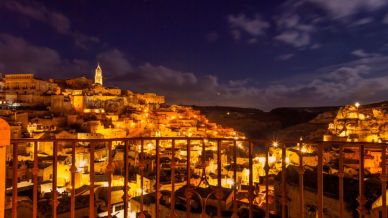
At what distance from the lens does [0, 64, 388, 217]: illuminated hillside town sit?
4.08m

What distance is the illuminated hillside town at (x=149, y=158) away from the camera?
13.4 ft

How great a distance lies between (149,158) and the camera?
848 inches

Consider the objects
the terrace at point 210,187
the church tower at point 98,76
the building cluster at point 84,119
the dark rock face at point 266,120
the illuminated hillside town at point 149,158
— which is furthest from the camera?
the dark rock face at point 266,120

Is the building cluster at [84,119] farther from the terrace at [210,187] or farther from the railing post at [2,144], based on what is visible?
the railing post at [2,144]

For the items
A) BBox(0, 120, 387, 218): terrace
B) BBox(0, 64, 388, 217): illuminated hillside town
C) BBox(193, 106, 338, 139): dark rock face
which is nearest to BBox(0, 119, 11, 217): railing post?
BBox(0, 120, 387, 218): terrace

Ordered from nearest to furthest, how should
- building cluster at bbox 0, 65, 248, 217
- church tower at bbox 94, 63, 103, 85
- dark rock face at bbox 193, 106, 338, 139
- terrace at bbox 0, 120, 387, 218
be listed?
terrace at bbox 0, 120, 387, 218 < building cluster at bbox 0, 65, 248, 217 < church tower at bbox 94, 63, 103, 85 < dark rock face at bbox 193, 106, 338, 139

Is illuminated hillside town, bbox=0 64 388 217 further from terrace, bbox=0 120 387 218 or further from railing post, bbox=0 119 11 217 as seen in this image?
railing post, bbox=0 119 11 217

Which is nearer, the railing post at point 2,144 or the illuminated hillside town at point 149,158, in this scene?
the railing post at point 2,144

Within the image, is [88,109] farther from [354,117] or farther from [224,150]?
[354,117]

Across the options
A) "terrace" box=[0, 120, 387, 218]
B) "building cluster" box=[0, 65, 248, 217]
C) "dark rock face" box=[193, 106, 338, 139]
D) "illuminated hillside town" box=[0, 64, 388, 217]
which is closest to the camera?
"terrace" box=[0, 120, 387, 218]

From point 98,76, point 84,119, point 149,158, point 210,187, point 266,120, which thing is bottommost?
point 149,158

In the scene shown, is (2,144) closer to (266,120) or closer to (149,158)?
(149,158)

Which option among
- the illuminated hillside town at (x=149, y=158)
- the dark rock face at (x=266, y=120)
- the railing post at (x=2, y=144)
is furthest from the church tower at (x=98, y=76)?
the railing post at (x=2, y=144)

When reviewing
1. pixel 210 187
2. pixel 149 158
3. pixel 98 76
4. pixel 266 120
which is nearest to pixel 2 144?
pixel 210 187
